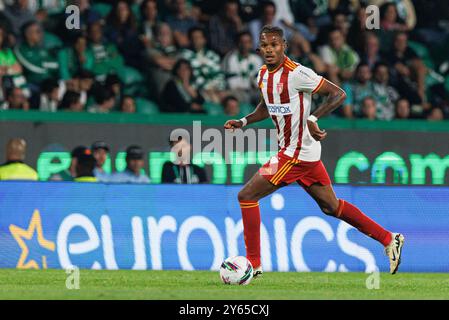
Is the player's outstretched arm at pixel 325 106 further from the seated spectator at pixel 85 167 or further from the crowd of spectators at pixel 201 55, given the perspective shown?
the crowd of spectators at pixel 201 55

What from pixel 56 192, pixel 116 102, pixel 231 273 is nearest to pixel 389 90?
pixel 116 102

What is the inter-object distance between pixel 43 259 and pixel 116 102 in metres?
4.42

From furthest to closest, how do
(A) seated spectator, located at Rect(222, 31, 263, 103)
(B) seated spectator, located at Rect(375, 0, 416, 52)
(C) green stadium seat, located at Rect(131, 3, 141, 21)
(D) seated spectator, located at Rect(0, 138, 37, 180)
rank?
(B) seated spectator, located at Rect(375, 0, 416, 52), (C) green stadium seat, located at Rect(131, 3, 141, 21), (A) seated spectator, located at Rect(222, 31, 263, 103), (D) seated spectator, located at Rect(0, 138, 37, 180)

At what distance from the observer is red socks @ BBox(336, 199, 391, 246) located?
1059 cm

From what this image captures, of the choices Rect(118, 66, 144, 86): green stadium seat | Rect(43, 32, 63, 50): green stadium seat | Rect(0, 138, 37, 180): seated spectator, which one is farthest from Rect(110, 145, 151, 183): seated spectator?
Rect(43, 32, 63, 50): green stadium seat

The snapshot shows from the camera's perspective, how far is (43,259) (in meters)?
12.2

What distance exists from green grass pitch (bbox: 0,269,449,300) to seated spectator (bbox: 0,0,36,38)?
566 cm

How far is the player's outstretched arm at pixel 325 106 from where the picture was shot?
983 cm

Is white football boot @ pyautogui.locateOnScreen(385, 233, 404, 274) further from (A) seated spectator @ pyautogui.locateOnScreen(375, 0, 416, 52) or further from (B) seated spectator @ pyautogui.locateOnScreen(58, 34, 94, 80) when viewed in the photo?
(A) seated spectator @ pyautogui.locateOnScreen(375, 0, 416, 52)

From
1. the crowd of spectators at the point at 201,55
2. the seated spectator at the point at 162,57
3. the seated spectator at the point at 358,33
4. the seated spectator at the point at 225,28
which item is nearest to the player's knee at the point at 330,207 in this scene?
the crowd of spectators at the point at 201,55

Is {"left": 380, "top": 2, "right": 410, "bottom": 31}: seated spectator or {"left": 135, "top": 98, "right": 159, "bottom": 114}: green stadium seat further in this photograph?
{"left": 380, "top": 2, "right": 410, "bottom": 31}: seated spectator

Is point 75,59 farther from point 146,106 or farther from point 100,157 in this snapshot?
point 100,157

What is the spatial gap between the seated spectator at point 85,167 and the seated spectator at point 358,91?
14.1 ft

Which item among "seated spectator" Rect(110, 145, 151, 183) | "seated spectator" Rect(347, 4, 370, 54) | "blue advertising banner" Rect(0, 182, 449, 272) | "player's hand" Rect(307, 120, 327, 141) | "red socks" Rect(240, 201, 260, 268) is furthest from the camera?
"seated spectator" Rect(347, 4, 370, 54)
